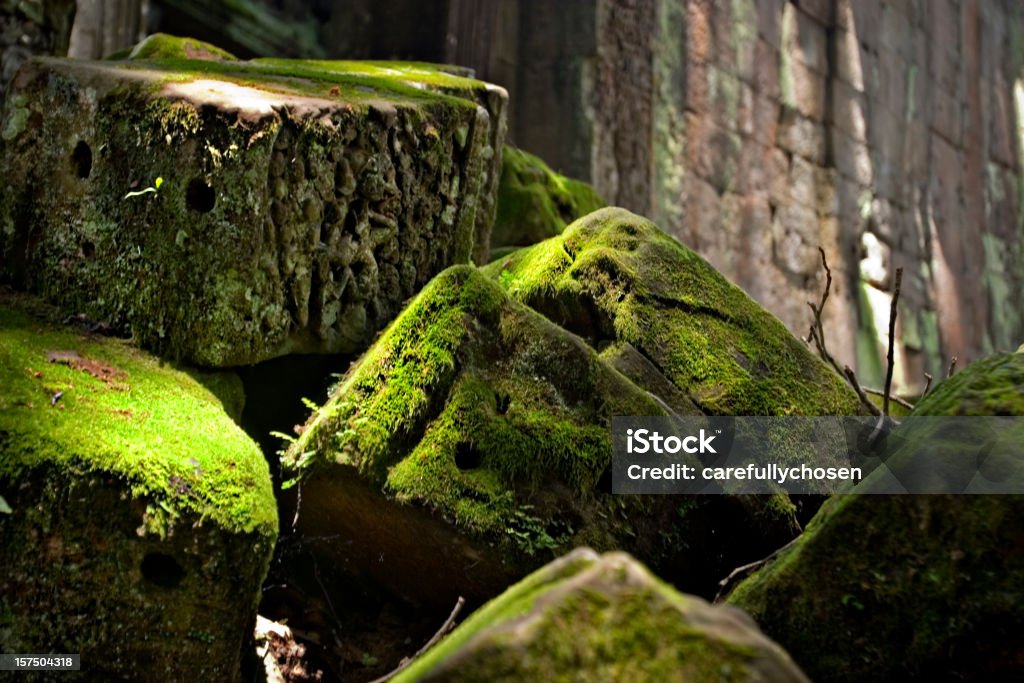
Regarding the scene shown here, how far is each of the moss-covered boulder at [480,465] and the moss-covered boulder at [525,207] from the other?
6.24ft

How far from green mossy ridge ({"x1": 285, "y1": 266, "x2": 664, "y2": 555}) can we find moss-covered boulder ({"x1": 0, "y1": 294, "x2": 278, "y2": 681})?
33 centimetres

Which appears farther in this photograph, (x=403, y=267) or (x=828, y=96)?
(x=828, y=96)

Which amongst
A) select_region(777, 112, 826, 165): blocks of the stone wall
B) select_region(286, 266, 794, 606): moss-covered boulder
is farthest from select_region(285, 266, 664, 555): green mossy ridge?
select_region(777, 112, 826, 165): blocks of the stone wall

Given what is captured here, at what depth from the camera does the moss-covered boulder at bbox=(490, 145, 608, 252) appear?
16.8 ft

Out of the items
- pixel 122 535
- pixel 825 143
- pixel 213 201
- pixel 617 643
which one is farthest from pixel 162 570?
pixel 825 143

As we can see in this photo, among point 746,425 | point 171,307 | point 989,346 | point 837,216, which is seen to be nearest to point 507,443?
point 746,425

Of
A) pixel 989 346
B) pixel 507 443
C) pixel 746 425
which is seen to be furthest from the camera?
pixel 989 346

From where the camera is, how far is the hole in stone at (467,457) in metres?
2.93

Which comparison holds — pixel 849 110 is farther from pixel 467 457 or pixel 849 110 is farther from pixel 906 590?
pixel 906 590

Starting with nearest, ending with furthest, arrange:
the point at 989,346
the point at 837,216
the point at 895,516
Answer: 1. the point at 895,516
2. the point at 837,216
3. the point at 989,346

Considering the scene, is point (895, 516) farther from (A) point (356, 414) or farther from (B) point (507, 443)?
A: (A) point (356, 414)

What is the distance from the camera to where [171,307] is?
3158 millimetres

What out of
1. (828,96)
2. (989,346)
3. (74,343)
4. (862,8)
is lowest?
(989,346)

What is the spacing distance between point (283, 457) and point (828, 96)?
8.14 m
